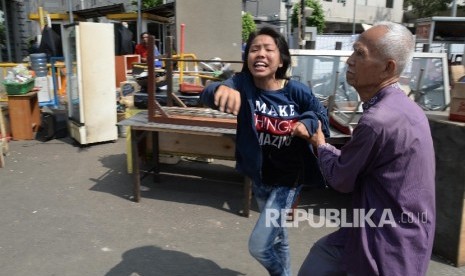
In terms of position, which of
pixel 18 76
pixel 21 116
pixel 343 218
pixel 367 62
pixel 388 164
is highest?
pixel 367 62

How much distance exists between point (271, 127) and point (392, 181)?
3.33ft

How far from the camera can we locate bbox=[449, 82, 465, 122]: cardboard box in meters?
3.19

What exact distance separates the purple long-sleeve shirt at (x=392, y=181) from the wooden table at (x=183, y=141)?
2.57 m

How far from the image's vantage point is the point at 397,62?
1559 millimetres

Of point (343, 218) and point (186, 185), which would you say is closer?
point (343, 218)

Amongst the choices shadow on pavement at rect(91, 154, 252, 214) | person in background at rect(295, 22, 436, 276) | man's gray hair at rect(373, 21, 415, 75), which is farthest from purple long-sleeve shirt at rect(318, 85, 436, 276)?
shadow on pavement at rect(91, 154, 252, 214)

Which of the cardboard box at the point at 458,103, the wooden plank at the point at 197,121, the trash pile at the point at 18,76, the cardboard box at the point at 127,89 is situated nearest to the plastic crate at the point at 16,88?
the trash pile at the point at 18,76

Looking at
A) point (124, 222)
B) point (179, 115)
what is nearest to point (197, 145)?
point (179, 115)

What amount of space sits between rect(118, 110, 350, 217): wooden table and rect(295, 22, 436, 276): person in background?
2565 mm

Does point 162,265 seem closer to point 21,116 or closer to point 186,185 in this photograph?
point 186,185

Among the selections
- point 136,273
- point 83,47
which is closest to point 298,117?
point 136,273

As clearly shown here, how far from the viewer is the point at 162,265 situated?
343cm

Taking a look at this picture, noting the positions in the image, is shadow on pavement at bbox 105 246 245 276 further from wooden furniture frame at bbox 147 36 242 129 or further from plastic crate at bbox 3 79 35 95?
plastic crate at bbox 3 79 35 95

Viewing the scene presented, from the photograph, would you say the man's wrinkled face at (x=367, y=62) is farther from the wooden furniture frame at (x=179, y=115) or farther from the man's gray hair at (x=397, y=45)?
the wooden furniture frame at (x=179, y=115)
